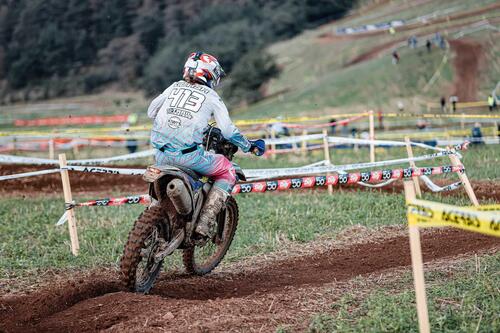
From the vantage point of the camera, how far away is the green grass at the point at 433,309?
4.99 metres

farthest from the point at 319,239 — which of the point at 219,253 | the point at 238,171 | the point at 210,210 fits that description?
the point at 210,210

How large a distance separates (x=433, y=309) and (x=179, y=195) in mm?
2514

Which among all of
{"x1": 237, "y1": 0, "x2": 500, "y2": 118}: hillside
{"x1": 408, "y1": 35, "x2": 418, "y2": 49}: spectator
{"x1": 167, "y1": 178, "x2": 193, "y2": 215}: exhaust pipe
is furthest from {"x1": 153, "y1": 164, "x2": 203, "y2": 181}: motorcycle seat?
{"x1": 408, "y1": 35, "x2": 418, "y2": 49}: spectator

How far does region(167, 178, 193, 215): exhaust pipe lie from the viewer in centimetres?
644

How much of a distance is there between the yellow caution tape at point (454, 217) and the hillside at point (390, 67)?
33.4 meters

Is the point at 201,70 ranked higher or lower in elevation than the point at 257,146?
higher

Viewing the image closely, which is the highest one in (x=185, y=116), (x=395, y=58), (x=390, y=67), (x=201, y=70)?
(x=395, y=58)

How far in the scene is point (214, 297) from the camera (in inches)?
262

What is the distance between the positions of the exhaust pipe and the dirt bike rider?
331 mm

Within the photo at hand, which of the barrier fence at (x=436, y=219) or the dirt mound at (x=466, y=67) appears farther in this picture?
the dirt mound at (x=466, y=67)

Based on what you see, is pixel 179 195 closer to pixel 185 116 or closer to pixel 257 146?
pixel 185 116

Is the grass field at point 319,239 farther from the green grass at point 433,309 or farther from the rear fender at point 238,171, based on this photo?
the rear fender at point 238,171

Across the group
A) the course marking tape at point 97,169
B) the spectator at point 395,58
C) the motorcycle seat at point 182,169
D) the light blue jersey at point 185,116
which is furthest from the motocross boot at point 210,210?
the spectator at point 395,58

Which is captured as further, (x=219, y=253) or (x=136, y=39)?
(x=136, y=39)
